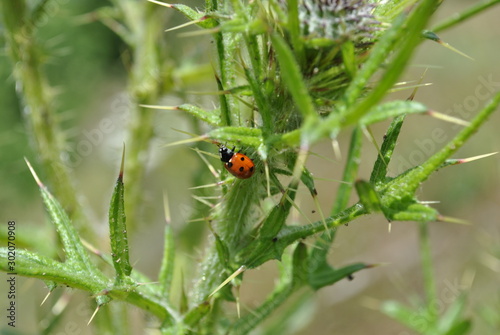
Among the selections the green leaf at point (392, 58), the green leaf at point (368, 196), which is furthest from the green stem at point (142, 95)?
the green leaf at point (392, 58)

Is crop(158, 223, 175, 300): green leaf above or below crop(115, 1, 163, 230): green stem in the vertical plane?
below

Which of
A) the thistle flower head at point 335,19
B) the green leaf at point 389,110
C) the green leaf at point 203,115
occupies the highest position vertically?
the thistle flower head at point 335,19

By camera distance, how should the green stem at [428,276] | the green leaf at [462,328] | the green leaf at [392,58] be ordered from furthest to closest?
the green stem at [428,276] < the green leaf at [462,328] < the green leaf at [392,58]

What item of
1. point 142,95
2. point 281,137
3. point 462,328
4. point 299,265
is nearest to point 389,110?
point 281,137

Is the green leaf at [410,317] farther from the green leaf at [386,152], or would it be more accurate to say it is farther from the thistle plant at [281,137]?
the green leaf at [386,152]

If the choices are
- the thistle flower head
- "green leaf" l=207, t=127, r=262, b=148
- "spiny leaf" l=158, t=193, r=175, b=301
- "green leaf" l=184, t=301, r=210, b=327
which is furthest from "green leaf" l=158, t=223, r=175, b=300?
the thistle flower head

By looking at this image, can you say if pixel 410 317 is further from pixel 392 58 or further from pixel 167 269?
pixel 392 58

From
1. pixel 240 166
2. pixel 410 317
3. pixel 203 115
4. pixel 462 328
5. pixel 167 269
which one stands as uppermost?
pixel 203 115

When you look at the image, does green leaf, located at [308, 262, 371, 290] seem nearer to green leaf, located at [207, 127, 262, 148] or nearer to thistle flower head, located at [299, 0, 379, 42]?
green leaf, located at [207, 127, 262, 148]
